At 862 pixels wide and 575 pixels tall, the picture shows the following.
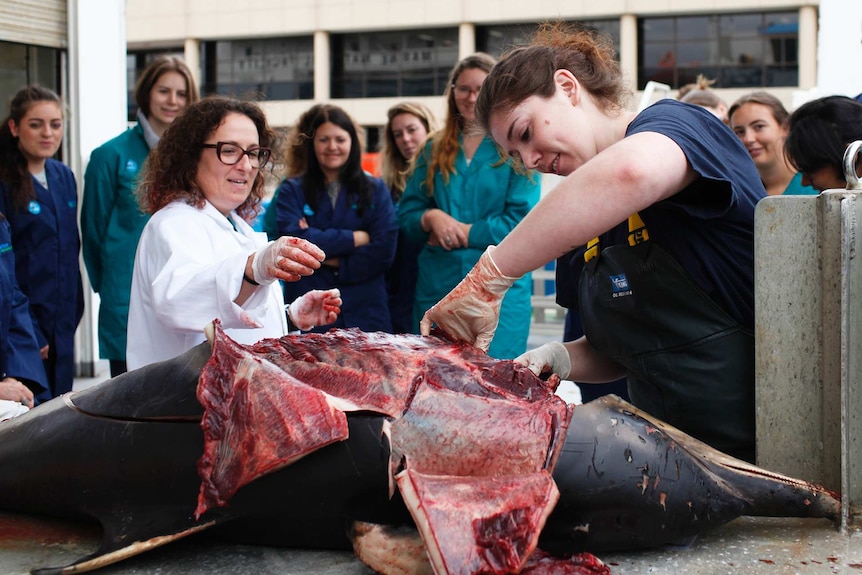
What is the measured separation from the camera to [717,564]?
69.9 inches

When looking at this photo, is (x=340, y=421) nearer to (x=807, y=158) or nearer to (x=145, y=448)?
(x=145, y=448)

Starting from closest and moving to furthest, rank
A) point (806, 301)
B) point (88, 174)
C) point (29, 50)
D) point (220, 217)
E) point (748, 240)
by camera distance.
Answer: point (806, 301), point (748, 240), point (220, 217), point (88, 174), point (29, 50)

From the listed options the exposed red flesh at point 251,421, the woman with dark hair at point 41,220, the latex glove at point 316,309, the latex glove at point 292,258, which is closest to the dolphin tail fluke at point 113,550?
the exposed red flesh at point 251,421

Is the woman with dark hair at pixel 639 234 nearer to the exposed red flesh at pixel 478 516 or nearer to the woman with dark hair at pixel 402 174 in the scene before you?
the exposed red flesh at pixel 478 516

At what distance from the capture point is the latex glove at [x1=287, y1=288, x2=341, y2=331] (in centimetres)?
272

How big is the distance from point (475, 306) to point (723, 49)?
2784cm

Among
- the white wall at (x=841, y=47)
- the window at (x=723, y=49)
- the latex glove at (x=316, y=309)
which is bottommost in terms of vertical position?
the latex glove at (x=316, y=309)

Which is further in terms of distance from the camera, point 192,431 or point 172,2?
point 172,2

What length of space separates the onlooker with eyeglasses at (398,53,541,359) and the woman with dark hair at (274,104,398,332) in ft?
1.00

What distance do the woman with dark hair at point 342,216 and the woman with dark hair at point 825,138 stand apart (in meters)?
2.55

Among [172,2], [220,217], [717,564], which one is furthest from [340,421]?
[172,2]

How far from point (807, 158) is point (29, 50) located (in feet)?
19.1

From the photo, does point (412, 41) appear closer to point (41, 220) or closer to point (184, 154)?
point (41, 220)

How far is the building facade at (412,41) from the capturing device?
2688 cm
